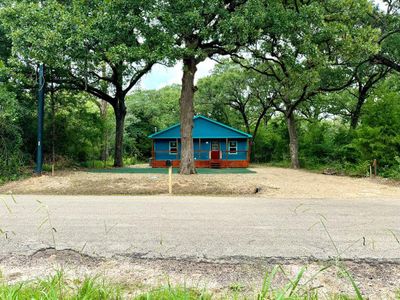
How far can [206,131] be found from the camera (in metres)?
27.8

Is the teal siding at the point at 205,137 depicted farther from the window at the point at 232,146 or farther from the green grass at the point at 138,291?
the green grass at the point at 138,291

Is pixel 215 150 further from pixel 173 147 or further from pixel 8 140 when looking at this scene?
pixel 8 140

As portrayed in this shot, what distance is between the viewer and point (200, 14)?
13117 mm

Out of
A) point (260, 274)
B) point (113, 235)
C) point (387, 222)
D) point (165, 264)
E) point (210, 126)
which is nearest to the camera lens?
point (260, 274)

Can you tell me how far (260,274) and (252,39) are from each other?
12.4 m

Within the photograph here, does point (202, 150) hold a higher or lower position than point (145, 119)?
lower

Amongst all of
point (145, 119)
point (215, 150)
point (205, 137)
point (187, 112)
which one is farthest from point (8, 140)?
point (145, 119)

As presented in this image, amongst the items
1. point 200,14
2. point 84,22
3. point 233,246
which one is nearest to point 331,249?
point 233,246

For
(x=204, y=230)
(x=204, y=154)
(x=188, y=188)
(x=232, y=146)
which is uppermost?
(x=232, y=146)

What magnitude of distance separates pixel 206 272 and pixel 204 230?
2069 mm

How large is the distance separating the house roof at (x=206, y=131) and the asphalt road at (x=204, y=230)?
1908 centimetres

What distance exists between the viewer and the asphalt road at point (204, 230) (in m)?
4.33

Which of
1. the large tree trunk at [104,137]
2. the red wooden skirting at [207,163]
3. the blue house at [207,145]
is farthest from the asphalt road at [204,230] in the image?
the blue house at [207,145]

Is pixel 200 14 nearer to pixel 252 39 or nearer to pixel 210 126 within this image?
pixel 252 39
